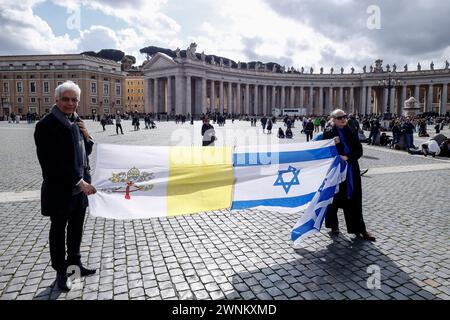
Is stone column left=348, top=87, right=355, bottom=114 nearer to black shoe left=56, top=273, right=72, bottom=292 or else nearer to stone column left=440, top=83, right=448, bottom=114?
stone column left=440, top=83, right=448, bottom=114

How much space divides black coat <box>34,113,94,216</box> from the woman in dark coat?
372cm

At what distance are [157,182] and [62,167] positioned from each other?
1.26 metres

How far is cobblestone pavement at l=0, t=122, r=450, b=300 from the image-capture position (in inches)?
145

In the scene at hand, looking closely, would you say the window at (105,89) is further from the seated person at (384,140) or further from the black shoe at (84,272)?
the black shoe at (84,272)

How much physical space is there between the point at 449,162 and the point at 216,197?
13.8 meters

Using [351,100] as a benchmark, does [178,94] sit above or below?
below

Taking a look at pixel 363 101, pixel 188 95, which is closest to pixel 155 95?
pixel 188 95

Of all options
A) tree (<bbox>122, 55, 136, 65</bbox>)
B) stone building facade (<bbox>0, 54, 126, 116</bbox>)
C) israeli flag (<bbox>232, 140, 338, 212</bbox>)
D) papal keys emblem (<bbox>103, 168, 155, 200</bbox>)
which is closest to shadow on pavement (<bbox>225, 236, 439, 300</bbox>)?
israeli flag (<bbox>232, 140, 338, 212</bbox>)

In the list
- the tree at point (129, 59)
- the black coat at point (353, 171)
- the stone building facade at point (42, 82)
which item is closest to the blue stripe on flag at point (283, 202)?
the black coat at point (353, 171)

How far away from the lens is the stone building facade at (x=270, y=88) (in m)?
77.3

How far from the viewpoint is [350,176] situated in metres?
5.09

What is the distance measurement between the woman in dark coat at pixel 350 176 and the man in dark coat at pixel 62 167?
3587 millimetres

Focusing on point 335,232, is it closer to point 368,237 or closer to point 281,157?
point 368,237
